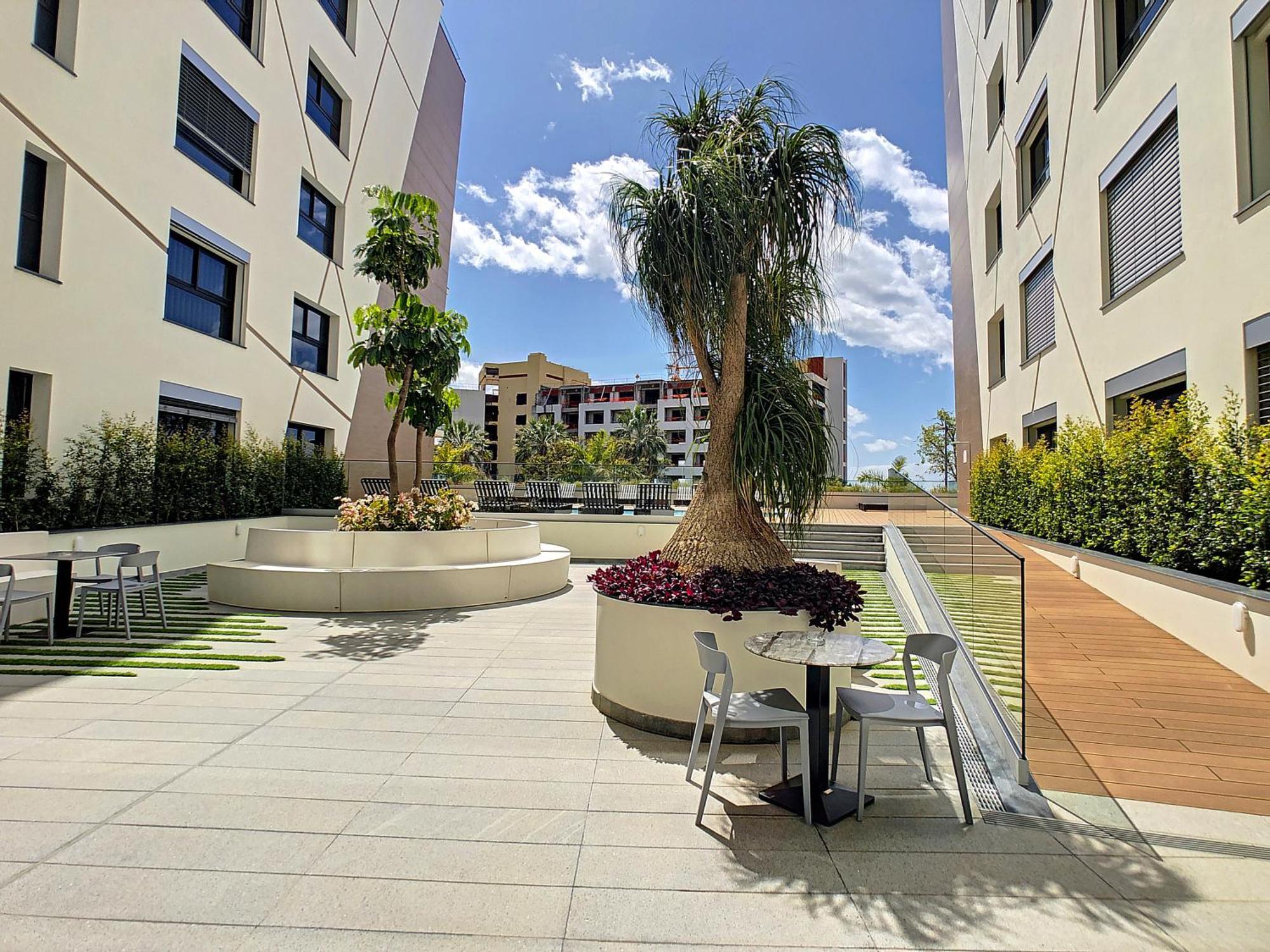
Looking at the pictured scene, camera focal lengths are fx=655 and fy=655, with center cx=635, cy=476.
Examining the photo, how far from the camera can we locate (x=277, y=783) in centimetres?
325

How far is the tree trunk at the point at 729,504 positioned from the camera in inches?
180

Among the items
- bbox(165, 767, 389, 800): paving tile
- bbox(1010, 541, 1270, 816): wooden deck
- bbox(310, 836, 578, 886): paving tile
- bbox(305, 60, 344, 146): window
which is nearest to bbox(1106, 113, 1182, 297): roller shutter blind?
bbox(1010, 541, 1270, 816): wooden deck

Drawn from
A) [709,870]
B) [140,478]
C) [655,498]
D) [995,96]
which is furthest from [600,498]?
[995,96]

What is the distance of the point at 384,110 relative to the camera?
17.2 m

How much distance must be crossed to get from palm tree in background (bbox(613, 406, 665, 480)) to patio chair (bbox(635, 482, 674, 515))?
39.6 metres

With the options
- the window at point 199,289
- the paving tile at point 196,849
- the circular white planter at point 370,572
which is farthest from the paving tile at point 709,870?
the window at point 199,289

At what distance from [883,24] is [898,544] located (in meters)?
8.29

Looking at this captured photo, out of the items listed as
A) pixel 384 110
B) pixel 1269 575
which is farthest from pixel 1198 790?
pixel 384 110

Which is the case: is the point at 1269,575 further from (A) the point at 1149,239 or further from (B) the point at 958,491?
(B) the point at 958,491

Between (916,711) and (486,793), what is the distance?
2086 mm

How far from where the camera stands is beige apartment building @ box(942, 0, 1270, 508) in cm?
590

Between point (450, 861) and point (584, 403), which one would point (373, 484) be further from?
point (584, 403)

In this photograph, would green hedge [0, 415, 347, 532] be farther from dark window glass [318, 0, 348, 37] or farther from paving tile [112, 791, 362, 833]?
dark window glass [318, 0, 348, 37]

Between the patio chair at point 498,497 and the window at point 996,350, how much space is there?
11.3m
